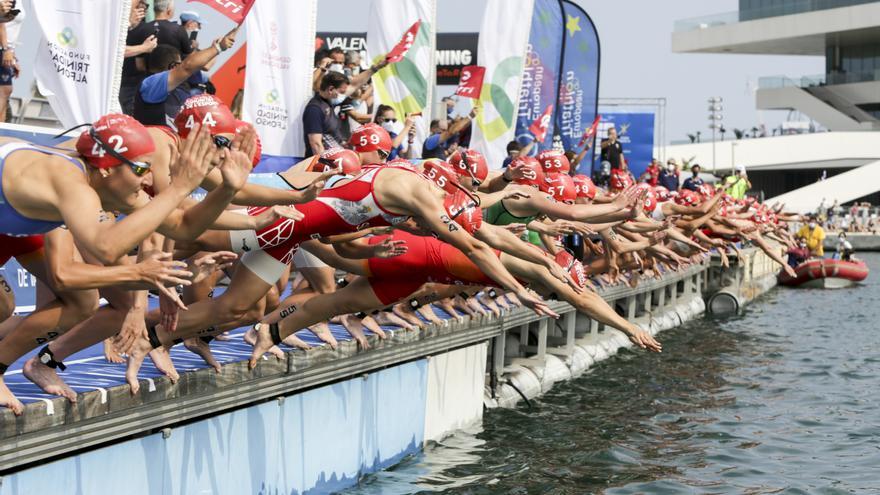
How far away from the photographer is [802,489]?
12.8 meters

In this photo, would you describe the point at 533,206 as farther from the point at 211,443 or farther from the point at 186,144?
the point at 186,144

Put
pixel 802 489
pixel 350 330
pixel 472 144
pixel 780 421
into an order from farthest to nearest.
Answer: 1. pixel 472 144
2. pixel 780 421
3. pixel 802 489
4. pixel 350 330

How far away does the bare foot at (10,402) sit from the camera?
7.07 metres

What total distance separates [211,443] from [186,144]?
3.43 meters

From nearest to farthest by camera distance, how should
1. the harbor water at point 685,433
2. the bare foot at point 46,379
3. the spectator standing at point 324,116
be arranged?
the bare foot at point 46,379 < the harbor water at point 685,433 < the spectator standing at point 324,116

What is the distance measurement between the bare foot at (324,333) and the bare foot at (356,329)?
0.23 metres

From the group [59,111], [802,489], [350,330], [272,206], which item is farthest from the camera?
[802,489]

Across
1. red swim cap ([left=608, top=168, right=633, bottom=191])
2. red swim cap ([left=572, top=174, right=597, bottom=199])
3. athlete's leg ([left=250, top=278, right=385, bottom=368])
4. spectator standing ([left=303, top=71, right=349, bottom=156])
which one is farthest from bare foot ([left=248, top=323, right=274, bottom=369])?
red swim cap ([left=608, top=168, right=633, bottom=191])

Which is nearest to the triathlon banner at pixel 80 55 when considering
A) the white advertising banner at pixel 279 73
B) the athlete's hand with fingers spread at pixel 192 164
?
the white advertising banner at pixel 279 73

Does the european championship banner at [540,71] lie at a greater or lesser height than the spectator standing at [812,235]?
greater

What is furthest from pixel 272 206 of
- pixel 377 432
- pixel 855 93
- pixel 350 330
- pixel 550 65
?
pixel 855 93

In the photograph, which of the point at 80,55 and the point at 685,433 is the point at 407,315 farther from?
the point at 685,433

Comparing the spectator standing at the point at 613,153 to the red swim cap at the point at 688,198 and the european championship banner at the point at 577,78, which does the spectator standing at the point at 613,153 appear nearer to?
the european championship banner at the point at 577,78

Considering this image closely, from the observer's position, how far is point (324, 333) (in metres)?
11.2
